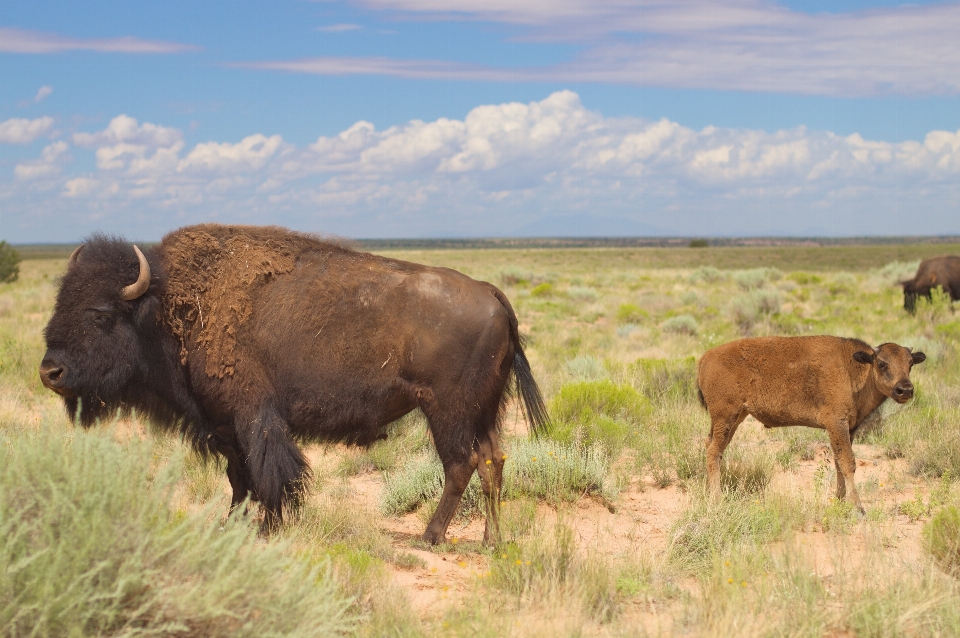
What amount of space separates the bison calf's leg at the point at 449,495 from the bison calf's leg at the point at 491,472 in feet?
0.42

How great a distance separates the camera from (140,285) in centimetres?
539

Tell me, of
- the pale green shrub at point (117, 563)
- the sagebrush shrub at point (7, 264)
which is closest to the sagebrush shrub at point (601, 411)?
the pale green shrub at point (117, 563)

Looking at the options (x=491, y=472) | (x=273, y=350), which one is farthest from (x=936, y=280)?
(x=273, y=350)

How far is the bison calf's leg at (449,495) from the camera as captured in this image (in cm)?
581

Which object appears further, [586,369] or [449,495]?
[586,369]

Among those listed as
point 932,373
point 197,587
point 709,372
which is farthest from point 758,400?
point 932,373

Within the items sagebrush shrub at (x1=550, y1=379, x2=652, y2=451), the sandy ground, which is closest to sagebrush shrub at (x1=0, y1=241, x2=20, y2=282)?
the sandy ground

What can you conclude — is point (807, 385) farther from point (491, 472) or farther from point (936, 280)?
point (936, 280)

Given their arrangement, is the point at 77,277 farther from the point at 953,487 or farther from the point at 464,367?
the point at 953,487

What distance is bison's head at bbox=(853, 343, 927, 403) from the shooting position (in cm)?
657

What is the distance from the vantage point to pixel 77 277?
548 cm

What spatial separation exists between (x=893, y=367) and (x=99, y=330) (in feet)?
19.7

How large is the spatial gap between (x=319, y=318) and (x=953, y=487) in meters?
5.42

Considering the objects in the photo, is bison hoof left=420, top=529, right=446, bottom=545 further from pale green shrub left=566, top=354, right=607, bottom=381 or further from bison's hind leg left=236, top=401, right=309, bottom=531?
pale green shrub left=566, top=354, right=607, bottom=381
